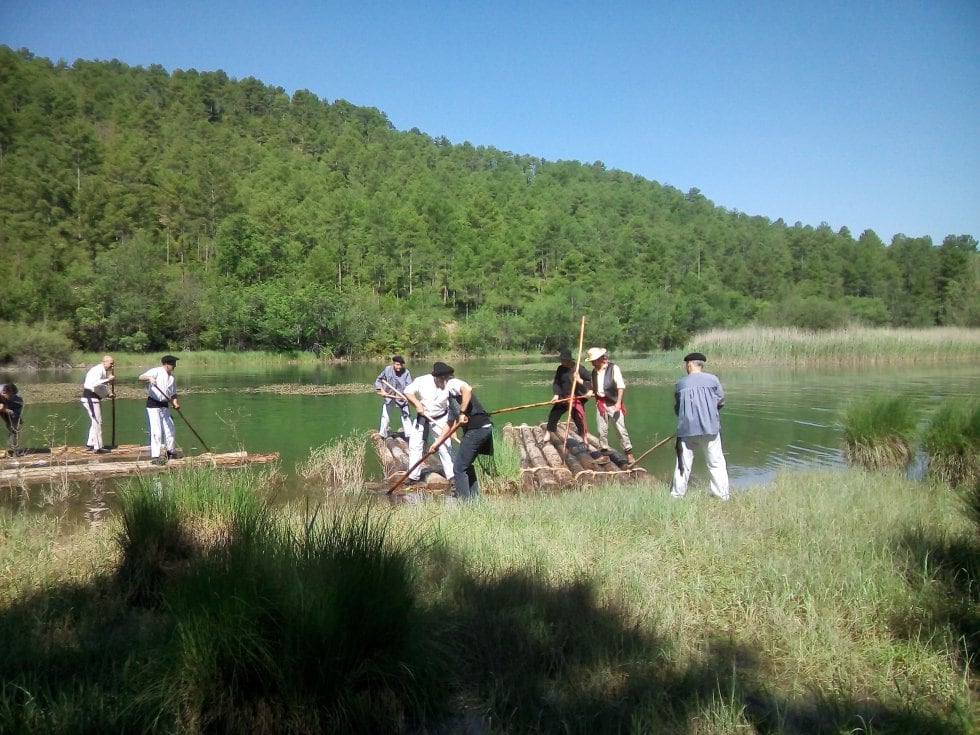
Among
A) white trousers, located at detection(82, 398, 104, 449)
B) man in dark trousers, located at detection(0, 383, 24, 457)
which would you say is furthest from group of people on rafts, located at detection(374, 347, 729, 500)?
man in dark trousers, located at detection(0, 383, 24, 457)

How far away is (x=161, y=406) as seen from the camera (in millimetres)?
Answer: 13125

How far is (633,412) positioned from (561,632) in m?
17.6

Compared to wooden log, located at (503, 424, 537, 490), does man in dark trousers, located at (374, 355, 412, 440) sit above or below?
above

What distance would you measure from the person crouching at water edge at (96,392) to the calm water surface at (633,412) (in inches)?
33.2

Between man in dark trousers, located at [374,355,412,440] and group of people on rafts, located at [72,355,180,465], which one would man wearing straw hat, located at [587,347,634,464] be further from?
group of people on rafts, located at [72,355,180,465]

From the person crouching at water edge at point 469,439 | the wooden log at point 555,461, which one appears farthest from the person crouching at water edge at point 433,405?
the wooden log at point 555,461

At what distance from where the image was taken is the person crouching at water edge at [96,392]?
45.6 ft

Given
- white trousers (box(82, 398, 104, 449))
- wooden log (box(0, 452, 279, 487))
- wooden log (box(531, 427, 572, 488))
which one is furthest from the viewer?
white trousers (box(82, 398, 104, 449))

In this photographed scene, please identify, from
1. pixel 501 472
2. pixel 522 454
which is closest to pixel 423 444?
pixel 501 472

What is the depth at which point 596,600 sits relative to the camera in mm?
5020

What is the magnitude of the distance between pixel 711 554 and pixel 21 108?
11560cm

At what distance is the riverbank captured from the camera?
11.7 ft

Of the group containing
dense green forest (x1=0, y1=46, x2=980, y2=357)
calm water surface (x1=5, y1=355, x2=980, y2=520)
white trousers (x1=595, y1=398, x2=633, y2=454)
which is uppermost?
dense green forest (x1=0, y1=46, x2=980, y2=357)

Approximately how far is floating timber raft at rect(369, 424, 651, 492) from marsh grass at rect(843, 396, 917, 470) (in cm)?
441
